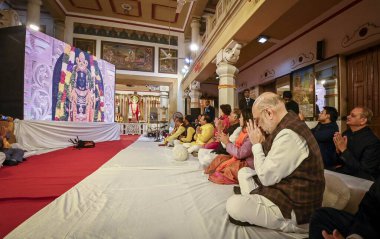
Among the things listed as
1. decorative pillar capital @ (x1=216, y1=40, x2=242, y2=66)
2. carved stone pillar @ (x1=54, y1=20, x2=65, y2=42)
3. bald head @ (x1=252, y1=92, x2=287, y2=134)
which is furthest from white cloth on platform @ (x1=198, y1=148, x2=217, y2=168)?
carved stone pillar @ (x1=54, y1=20, x2=65, y2=42)

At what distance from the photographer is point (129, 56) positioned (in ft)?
40.0

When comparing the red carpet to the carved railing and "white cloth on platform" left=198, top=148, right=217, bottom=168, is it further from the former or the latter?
the carved railing

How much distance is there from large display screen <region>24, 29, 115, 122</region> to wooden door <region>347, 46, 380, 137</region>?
7780 mm

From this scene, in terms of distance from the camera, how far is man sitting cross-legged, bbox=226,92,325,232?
4.35 ft

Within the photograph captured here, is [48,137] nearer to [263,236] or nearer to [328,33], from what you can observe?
[263,236]

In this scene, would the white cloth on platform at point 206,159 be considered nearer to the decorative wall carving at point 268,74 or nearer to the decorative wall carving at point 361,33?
the decorative wall carving at point 361,33

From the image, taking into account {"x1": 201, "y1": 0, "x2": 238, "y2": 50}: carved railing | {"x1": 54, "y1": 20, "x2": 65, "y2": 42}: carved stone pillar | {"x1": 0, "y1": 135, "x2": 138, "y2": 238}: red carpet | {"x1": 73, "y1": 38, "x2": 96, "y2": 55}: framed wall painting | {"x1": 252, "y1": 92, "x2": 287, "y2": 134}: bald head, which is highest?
{"x1": 54, "y1": 20, "x2": 65, "y2": 42}: carved stone pillar

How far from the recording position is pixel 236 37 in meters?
4.86

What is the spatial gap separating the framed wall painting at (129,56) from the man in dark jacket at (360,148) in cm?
1138

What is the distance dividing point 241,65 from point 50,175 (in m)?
7.97

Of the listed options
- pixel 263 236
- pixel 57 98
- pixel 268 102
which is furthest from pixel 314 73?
pixel 57 98

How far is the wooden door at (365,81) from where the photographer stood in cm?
403

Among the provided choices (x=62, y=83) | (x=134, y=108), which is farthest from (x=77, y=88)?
(x=134, y=108)

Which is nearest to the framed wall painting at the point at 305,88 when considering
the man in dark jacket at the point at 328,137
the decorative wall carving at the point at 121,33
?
the man in dark jacket at the point at 328,137
